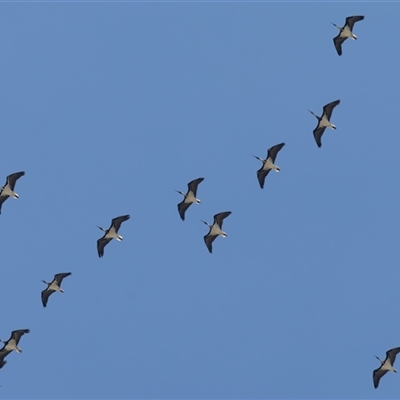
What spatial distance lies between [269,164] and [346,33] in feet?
37.4

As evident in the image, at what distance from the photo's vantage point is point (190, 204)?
115375 mm

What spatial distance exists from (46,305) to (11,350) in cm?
523

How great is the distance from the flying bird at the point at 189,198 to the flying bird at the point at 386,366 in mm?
18712

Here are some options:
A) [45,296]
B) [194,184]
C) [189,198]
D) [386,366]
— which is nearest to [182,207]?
[189,198]

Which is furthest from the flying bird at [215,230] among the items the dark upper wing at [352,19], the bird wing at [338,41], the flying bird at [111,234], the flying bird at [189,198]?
the dark upper wing at [352,19]

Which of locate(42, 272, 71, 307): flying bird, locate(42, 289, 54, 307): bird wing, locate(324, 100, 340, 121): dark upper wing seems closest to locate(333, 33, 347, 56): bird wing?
locate(324, 100, 340, 121): dark upper wing

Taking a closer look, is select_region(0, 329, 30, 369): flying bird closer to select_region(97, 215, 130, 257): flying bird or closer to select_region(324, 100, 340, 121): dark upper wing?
select_region(97, 215, 130, 257): flying bird

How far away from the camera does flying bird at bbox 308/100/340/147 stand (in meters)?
111

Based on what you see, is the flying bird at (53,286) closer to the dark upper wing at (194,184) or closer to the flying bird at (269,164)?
the dark upper wing at (194,184)

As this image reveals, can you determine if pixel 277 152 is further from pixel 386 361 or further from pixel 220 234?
pixel 386 361

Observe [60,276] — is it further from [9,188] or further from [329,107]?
[329,107]

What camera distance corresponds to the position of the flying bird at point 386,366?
351ft

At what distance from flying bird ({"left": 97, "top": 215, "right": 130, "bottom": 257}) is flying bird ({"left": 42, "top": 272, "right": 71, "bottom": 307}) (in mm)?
3816

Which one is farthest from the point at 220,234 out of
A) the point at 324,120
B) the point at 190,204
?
the point at 324,120
